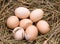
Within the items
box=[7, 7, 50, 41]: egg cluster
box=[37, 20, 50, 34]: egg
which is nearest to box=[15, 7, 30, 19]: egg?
box=[7, 7, 50, 41]: egg cluster

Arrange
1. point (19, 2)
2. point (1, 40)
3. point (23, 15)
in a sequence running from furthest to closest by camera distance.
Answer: point (19, 2)
point (23, 15)
point (1, 40)

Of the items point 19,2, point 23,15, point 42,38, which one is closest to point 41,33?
point 42,38

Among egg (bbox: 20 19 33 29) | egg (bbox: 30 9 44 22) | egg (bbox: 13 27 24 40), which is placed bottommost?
egg (bbox: 13 27 24 40)

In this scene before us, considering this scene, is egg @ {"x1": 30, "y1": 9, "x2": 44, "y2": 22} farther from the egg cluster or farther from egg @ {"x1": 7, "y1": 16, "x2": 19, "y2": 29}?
egg @ {"x1": 7, "y1": 16, "x2": 19, "y2": 29}

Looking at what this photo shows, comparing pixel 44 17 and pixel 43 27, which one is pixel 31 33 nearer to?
pixel 43 27

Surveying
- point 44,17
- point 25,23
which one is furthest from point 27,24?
point 44,17

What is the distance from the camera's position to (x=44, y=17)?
2053mm

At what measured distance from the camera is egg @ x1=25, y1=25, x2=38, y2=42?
1.90 meters

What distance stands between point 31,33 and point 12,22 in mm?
163

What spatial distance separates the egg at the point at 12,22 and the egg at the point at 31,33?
0.33 ft

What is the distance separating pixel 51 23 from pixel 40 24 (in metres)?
0.11

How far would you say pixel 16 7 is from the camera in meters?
2.09

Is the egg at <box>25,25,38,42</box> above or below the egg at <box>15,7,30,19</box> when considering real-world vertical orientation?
below

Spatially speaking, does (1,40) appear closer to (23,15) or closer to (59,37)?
(23,15)
